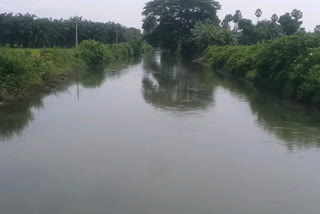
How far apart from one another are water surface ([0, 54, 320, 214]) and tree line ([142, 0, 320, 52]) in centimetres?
3143

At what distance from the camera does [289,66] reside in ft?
59.1

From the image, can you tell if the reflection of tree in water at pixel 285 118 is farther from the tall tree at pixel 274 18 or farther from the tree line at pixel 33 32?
the tall tree at pixel 274 18

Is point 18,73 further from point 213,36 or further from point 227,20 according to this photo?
point 227,20

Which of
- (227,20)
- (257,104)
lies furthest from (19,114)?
(227,20)

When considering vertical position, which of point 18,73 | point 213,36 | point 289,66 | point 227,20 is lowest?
point 18,73

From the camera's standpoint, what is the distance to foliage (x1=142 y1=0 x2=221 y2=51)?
182ft

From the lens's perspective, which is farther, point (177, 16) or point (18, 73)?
point (177, 16)

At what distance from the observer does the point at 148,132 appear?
1084 centimetres

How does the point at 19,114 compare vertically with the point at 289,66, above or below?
below

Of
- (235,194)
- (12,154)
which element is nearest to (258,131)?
(235,194)

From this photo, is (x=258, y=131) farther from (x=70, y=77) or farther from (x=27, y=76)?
(x=70, y=77)

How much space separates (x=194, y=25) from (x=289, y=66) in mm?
37812

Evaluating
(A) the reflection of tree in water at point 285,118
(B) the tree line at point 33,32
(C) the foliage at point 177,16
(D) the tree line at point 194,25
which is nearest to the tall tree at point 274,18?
(D) the tree line at point 194,25

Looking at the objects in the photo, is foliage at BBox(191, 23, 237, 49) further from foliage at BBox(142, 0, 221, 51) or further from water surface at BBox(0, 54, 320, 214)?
water surface at BBox(0, 54, 320, 214)
